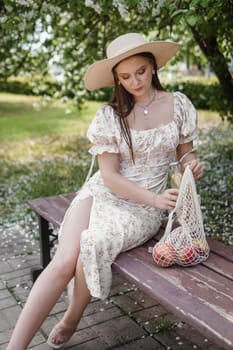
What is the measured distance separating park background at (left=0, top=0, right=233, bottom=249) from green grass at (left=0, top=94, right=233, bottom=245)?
1 cm

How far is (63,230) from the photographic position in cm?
261

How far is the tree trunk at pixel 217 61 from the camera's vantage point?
5.71 meters

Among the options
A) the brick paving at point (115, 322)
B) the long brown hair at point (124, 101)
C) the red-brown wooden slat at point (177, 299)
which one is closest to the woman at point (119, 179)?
the long brown hair at point (124, 101)

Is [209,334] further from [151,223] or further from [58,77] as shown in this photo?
[58,77]

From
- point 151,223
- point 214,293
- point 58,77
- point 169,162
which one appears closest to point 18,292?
point 151,223

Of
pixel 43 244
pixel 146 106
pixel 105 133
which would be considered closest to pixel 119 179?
pixel 105 133

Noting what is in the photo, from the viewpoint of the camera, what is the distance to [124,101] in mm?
2627

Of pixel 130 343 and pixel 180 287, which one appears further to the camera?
pixel 130 343

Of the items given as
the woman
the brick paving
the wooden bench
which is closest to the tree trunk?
the woman

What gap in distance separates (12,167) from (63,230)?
4666mm

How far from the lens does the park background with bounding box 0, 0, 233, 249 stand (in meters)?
Answer: 3.72

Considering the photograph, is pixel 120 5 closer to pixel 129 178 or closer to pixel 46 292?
pixel 129 178

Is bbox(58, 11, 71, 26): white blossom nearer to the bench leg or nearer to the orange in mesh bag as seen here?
the bench leg

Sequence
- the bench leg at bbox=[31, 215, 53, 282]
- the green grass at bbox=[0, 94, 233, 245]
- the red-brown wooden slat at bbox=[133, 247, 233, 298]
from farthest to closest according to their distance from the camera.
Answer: the green grass at bbox=[0, 94, 233, 245] → the bench leg at bbox=[31, 215, 53, 282] → the red-brown wooden slat at bbox=[133, 247, 233, 298]
